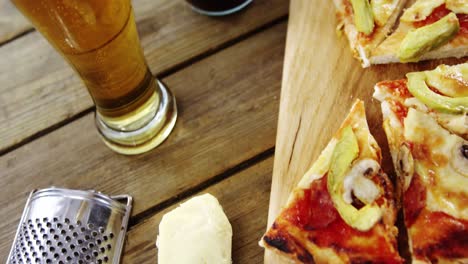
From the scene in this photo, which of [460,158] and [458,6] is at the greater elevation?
[458,6]

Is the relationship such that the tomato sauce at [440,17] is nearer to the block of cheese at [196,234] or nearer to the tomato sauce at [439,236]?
the tomato sauce at [439,236]

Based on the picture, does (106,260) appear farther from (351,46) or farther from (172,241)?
(351,46)

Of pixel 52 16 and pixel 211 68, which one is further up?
pixel 52 16

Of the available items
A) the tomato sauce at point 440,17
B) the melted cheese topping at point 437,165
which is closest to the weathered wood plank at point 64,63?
the tomato sauce at point 440,17

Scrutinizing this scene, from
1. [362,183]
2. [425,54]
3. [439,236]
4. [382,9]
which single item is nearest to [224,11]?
[382,9]

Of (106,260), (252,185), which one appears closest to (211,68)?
(252,185)

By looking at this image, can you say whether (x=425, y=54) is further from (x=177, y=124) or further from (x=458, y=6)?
(x=177, y=124)
